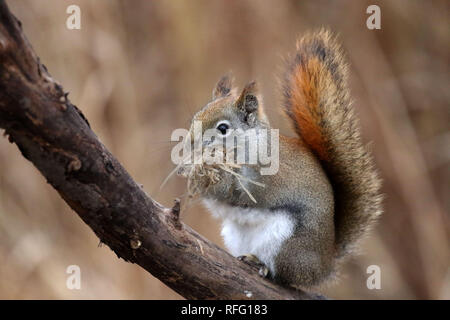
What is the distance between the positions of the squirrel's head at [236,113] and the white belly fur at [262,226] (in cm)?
25

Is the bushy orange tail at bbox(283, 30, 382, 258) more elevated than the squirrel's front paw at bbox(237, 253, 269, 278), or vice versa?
the bushy orange tail at bbox(283, 30, 382, 258)

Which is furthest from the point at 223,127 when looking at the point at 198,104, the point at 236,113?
the point at 198,104

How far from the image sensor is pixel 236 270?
5.59 ft

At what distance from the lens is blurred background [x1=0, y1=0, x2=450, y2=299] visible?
3.02m

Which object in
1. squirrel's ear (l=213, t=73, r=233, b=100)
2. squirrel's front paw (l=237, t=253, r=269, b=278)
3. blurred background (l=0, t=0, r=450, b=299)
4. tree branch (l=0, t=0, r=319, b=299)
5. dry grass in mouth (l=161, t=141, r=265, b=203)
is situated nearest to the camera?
tree branch (l=0, t=0, r=319, b=299)

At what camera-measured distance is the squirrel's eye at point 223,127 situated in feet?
6.11

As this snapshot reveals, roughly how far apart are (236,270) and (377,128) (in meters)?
1.92

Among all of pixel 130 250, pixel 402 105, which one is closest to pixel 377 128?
pixel 402 105

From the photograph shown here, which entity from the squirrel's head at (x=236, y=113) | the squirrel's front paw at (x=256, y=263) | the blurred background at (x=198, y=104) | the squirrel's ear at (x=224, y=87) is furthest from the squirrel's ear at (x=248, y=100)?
the blurred background at (x=198, y=104)

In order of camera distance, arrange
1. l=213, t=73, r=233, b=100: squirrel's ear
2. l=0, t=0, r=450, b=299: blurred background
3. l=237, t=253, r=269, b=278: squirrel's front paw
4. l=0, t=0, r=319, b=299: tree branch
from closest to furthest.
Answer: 1. l=0, t=0, r=319, b=299: tree branch
2. l=237, t=253, r=269, b=278: squirrel's front paw
3. l=213, t=73, r=233, b=100: squirrel's ear
4. l=0, t=0, r=450, b=299: blurred background

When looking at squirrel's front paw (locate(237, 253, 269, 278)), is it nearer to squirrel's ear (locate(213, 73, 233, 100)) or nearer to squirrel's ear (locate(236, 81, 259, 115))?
squirrel's ear (locate(236, 81, 259, 115))

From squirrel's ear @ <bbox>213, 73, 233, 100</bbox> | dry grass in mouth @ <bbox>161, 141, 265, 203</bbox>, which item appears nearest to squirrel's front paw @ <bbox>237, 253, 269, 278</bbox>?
dry grass in mouth @ <bbox>161, 141, 265, 203</bbox>

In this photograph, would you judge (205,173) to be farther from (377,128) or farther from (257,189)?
(377,128)

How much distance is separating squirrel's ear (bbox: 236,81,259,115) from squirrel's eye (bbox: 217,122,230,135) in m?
0.09
